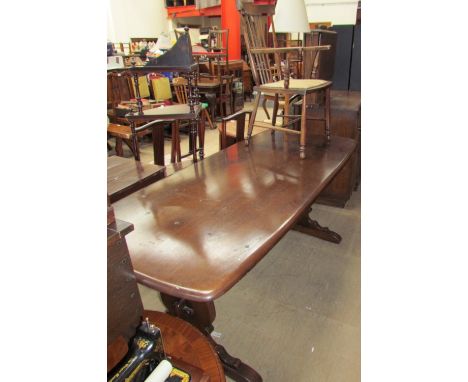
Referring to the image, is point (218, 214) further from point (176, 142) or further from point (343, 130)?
point (343, 130)

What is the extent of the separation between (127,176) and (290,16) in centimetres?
189

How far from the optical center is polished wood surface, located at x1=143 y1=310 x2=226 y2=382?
929 millimetres

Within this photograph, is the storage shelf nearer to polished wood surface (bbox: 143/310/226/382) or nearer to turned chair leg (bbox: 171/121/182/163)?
turned chair leg (bbox: 171/121/182/163)

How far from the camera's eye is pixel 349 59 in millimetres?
3348

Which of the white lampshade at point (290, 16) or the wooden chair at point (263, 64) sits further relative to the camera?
the white lampshade at point (290, 16)

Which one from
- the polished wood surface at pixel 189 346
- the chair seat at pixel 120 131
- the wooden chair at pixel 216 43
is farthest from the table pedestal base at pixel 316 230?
the wooden chair at pixel 216 43

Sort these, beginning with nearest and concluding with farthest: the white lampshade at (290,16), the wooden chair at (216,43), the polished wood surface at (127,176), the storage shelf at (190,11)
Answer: the polished wood surface at (127,176), the white lampshade at (290,16), the wooden chair at (216,43), the storage shelf at (190,11)

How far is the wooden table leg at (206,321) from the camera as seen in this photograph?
1.31 metres

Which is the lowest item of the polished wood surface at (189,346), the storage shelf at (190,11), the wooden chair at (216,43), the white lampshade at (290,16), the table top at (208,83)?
the polished wood surface at (189,346)

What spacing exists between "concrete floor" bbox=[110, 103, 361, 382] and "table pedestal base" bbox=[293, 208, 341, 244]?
0.15ft

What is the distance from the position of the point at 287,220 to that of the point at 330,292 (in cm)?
97

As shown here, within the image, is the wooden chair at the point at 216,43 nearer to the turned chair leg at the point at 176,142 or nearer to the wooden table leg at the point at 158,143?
the turned chair leg at the point at 176,142
